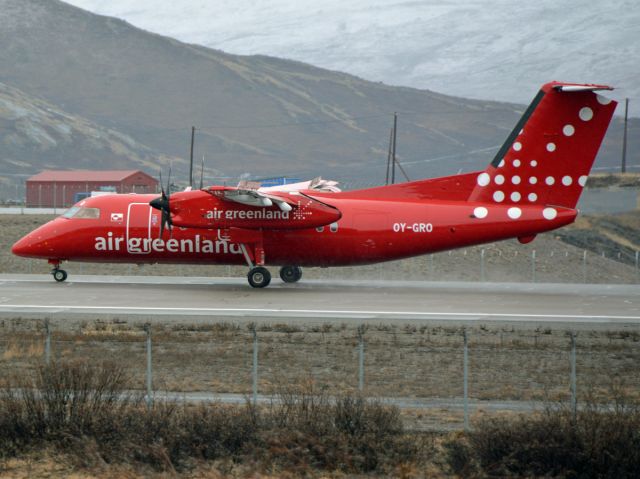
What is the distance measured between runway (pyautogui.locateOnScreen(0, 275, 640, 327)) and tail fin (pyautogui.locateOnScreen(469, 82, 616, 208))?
12.9 feet

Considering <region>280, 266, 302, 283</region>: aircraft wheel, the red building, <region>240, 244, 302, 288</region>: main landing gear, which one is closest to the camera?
<region>240, 244, 302, 288</region>: main landing gear

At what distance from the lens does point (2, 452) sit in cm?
1661

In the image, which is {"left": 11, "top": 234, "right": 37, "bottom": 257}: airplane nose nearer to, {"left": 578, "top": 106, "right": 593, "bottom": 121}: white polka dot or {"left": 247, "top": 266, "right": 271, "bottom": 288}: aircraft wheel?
{"left": 247, "top": 266, "right": 271, "bottom": 288}: aircraft wheel

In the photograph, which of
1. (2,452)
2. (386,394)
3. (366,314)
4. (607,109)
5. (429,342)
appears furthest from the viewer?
(607,109)

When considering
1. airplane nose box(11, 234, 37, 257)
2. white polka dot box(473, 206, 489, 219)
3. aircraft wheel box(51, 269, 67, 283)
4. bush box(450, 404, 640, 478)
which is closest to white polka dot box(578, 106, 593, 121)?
white polka dot box(473, 206, 489, 219)

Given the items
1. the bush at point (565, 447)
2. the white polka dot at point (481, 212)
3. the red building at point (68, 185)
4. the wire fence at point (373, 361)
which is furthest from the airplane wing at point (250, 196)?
the red building at point (68, 185)

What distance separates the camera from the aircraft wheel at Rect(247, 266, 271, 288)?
37125mm

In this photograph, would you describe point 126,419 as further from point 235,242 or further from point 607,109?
point 607,109

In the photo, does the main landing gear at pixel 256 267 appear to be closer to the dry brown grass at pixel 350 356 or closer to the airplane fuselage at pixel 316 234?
the airplane fuselage at pixel 316 234

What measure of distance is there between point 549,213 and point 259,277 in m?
11.4

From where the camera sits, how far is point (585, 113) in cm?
3547

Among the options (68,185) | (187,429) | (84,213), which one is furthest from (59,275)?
(68,185)

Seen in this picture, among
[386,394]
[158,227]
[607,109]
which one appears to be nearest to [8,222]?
[158,227]

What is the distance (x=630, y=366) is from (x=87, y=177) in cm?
7819
